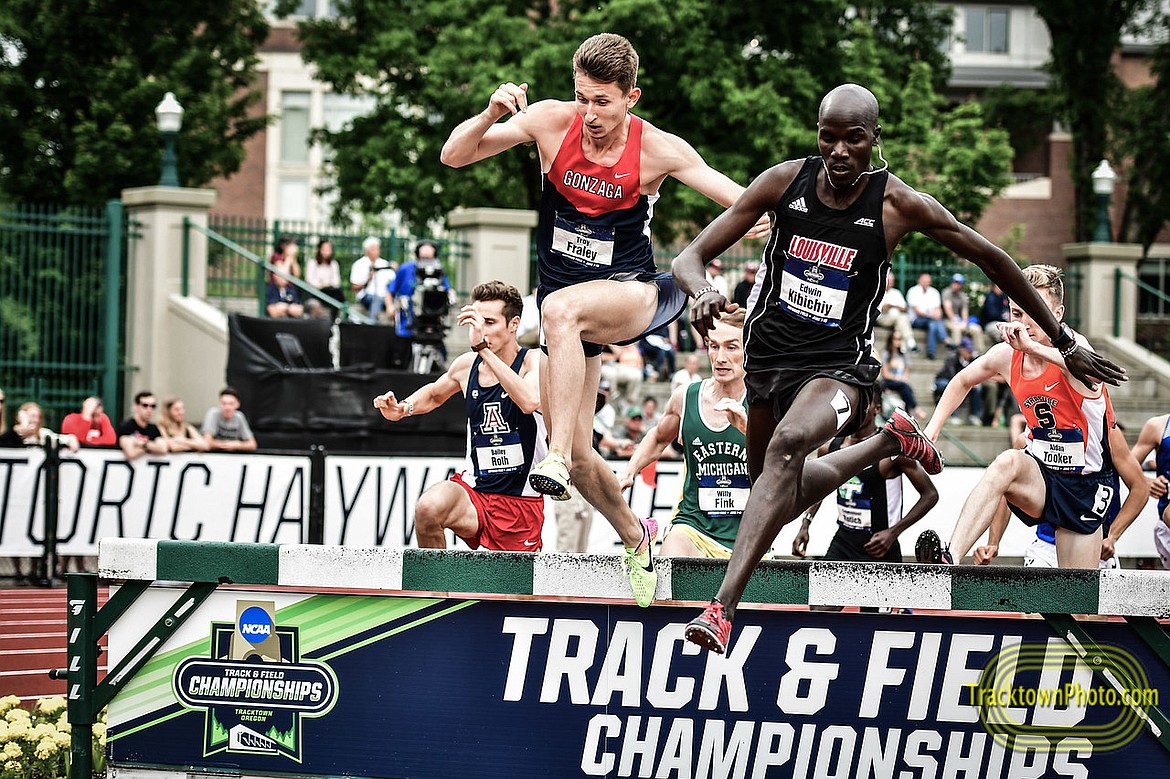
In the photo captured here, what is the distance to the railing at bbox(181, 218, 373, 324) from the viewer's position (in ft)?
62.0

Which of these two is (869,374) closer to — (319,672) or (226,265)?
(319,672)

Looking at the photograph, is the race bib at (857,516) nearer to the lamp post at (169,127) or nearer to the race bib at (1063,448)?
the race bib at (1063,448)

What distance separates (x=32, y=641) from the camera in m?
10.6

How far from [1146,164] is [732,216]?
35.5 metres

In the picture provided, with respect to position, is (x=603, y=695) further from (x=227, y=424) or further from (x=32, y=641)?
(x=227, y=424)

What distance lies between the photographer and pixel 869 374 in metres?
5.70

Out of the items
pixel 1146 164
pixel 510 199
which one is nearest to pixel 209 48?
pixel 510 199

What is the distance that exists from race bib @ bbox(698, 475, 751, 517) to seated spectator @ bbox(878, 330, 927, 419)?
31.1ft

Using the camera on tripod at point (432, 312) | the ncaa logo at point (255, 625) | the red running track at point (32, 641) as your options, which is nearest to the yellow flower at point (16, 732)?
the red running track at point (32, 641)

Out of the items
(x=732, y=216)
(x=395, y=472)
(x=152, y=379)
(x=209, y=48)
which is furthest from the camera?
(x=209, y=48)

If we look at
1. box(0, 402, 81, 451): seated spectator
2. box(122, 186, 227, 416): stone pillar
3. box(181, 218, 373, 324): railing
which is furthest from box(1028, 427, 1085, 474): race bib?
box(122, 186, 227, 416): stone pillar

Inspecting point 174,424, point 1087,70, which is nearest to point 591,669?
point 174,424

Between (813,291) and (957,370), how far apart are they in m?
14.9

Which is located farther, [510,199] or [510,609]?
[510,199]
